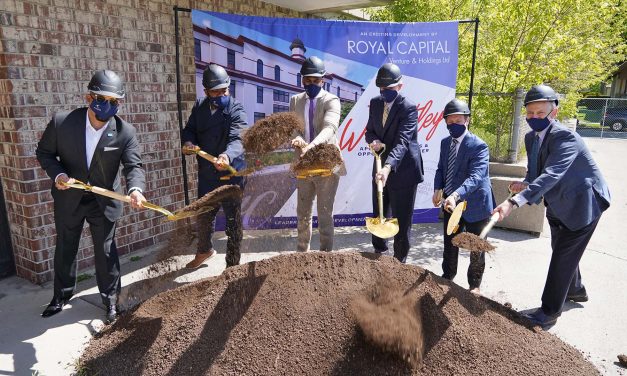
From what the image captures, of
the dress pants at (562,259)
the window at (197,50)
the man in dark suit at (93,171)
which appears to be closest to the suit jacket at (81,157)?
the man in dark suit at (93,171)

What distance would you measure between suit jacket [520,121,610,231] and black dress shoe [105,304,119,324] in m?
3.17

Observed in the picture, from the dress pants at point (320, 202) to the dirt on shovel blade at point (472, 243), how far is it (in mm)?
1384

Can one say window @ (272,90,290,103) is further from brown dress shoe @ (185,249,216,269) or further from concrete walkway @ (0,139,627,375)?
brown dress shoe @ (185,249,216,269)

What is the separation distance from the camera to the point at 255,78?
495 cm

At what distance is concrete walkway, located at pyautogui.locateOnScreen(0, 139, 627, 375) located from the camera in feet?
10.0

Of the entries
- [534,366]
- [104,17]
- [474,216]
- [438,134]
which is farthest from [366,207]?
[104,17]

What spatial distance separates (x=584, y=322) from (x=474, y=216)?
120 cm

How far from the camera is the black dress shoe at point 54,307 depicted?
3.47 metres

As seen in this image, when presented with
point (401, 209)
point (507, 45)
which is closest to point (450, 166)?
point (401, 209)

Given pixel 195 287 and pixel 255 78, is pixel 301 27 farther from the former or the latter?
pixel 195 287

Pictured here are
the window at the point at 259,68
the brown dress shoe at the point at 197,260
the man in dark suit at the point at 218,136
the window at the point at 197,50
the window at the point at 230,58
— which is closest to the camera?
the man in dark suit at the point at 218,136

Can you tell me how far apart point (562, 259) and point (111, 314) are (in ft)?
11.3

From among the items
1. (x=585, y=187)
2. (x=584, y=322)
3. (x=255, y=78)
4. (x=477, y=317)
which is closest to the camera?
(x=477, y=317)

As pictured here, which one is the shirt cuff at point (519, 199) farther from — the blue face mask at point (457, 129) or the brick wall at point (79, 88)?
the brick wall at point (79, 88)
